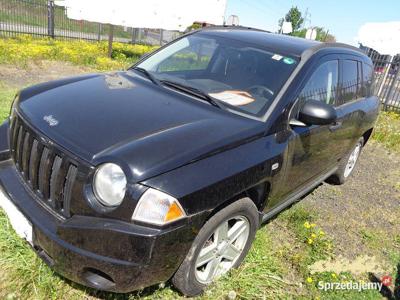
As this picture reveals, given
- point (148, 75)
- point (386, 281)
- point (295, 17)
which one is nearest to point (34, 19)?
point (148, 75)

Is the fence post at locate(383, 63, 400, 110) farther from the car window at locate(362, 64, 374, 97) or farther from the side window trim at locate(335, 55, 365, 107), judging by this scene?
the side window trim at locate(335, 55, 365, 107)

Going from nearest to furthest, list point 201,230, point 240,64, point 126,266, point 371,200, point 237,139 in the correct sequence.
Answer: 1. point 126,266
2. point 201,230
3. point 237,139
4. point 240,64
5. point 371,200

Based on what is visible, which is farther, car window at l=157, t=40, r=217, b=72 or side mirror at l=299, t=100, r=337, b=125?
car window at l=157, t=40, r=217, b=72

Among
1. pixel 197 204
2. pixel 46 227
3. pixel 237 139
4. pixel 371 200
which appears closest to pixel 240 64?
pixel 237 139

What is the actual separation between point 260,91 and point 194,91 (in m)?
0.56

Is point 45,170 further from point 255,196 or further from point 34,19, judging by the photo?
point 34,19

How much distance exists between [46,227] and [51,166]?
37 cm

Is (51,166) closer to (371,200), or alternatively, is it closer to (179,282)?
(179,282)

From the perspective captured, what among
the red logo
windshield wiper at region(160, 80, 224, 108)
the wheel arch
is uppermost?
windshield wiper at region(160, 80, 224, 108)

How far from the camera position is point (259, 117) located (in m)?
2.80

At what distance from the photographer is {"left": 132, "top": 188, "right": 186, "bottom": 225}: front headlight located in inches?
79.1

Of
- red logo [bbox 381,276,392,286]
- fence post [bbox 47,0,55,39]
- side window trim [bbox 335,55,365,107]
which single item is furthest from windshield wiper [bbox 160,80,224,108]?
fence post [bbox 47,0,55,39]

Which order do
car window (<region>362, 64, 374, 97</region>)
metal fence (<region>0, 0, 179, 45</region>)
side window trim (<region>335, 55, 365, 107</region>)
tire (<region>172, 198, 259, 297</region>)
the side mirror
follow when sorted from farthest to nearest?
metal fence (<region>0, 0, 179, 45</region>) → car window (<region>362, 64, 374, 97</region>) → side window trim (<region>335, 55, 365, 107</region>) → the side mirror → tire (<region>172, 198, 259, 297</region>)

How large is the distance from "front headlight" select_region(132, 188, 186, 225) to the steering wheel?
140 cm
